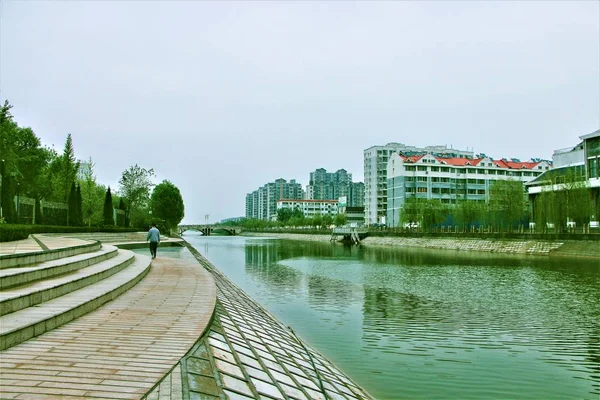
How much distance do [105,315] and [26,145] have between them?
6947 centimetres

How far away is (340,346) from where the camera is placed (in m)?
12.5

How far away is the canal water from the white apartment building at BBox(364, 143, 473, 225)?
10272cm

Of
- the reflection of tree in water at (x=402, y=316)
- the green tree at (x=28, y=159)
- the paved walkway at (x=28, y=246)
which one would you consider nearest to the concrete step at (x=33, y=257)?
the paved walkway at (x=28, y=246)

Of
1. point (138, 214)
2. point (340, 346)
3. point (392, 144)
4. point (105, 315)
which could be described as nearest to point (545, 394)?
point (340, 346)

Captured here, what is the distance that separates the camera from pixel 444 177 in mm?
103438

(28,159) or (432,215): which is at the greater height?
(28,159)

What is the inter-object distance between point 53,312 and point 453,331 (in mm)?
11033

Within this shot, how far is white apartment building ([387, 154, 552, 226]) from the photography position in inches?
4001

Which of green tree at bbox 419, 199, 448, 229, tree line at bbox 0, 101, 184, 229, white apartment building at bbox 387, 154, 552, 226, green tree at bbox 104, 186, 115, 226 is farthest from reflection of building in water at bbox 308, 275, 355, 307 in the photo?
white apartment building at bbox 387, 154, 552, 226

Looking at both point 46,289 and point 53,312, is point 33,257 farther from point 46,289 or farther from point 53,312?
point 53,312

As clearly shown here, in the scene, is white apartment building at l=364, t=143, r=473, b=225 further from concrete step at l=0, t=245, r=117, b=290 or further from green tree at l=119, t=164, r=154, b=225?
concrete step at l=0, t=245, r=117, b=290

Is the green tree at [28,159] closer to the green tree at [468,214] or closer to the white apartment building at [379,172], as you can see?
the green tree at [468,214]

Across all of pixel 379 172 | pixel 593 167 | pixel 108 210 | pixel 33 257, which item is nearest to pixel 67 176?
pixel 108 210

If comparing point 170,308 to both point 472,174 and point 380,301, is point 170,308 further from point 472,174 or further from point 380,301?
point 472,174
